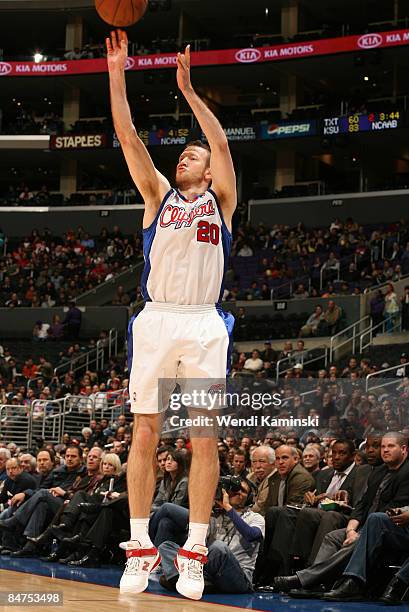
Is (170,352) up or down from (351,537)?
up

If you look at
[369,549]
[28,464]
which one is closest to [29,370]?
[28,464]

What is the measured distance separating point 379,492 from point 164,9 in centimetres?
2663

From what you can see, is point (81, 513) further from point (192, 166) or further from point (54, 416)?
point (54, 416)

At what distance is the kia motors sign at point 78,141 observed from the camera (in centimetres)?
3350

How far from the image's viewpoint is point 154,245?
559 centimetres

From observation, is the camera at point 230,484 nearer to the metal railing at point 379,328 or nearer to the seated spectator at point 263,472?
the seated spectator at point 263,472

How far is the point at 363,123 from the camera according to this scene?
29.7 metres

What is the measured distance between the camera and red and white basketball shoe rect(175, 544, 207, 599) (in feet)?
17.1

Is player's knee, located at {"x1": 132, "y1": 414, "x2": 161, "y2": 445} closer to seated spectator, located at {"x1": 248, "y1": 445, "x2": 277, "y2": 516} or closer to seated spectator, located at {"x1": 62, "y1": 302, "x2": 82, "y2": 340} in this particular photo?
seated spectator, located at {"x1": 248, "y1": 445, "x2": 277, "y2": 516}

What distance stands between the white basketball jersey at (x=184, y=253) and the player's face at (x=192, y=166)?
6.5 inches

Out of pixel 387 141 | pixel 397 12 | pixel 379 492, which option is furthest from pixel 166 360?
pixel 397 12

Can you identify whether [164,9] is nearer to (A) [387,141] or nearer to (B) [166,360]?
(A) [387,141]

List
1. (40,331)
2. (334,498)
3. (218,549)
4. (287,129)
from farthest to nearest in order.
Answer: (287,129), (40,331), (334,498), (218,549)

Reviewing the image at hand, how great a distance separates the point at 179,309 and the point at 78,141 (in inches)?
1148
